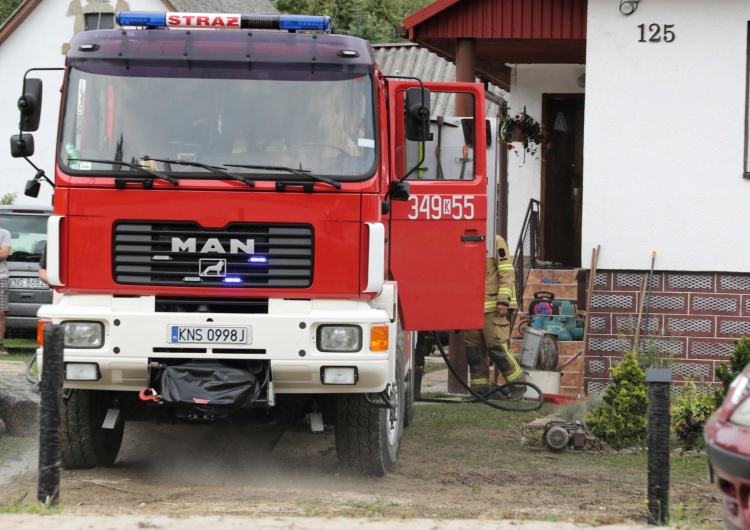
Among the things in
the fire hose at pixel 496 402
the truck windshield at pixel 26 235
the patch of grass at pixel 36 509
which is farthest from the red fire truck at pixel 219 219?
the truck windshield at pixel 26 235

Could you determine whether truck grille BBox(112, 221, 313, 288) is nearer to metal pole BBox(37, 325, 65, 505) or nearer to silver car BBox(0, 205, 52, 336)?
metal pole BBox(37, 325, 65, 505)

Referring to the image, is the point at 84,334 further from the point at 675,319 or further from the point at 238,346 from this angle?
the point at 675,319

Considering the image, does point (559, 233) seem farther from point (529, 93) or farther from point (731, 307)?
point (731, 307)

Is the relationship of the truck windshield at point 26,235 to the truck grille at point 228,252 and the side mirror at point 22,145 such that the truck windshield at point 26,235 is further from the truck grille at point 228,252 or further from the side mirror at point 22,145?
the truck grille at point 228,252

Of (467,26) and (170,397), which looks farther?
(467,26)

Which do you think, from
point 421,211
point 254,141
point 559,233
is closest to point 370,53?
point 254,141

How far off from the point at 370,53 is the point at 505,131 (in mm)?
8562

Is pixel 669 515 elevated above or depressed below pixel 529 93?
below

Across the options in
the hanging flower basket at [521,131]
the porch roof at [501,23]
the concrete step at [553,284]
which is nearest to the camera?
the porch roof at [501,23]

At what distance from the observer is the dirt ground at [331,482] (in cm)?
687

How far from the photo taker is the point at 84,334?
7383 mm

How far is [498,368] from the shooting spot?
12.7 meters

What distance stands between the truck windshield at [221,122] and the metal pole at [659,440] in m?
2.32

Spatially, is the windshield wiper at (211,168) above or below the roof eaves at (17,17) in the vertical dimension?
below
